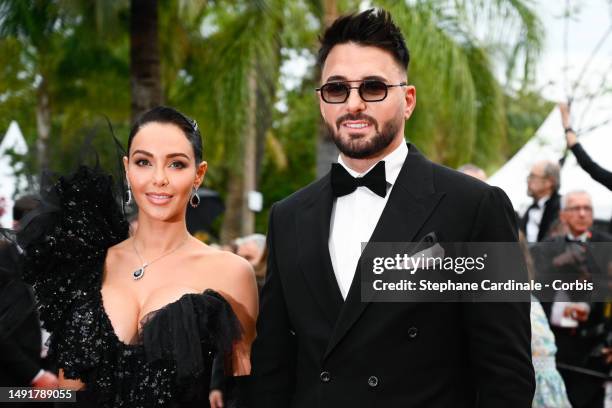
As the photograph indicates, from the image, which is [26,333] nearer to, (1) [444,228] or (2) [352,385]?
(2) [352,385]

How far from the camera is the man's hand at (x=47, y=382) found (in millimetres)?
3356

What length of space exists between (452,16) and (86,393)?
8.80 meters

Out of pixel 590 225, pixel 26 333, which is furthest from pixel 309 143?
pixel 26 333

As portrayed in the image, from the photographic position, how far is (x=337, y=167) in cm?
305

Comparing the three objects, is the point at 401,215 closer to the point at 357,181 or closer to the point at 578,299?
the point at 357,181

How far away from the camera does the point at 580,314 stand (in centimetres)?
629

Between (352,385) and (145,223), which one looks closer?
(352,385)

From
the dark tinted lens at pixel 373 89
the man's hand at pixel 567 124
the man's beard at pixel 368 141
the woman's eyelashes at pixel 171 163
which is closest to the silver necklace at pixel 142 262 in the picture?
the woman's eyelashes at pixel 171 163

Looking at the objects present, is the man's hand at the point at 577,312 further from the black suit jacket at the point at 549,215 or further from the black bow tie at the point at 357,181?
the black bow tie at the point at 357,181

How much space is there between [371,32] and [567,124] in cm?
395

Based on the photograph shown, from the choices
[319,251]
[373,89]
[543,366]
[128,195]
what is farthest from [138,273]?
[543,366]

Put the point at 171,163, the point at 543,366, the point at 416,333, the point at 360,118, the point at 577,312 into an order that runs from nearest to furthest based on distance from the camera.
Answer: the point at 416,333 < the point at 360,118 < the point at 171,163 < the point at 543,366 < the point at 577,312

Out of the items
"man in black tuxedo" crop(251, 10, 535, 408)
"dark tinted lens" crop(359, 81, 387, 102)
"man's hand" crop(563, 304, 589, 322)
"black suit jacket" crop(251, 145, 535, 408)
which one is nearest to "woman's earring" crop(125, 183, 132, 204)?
"man in black tuxedo" crop(251, 10, 535, 408)

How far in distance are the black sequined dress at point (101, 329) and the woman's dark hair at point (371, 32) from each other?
3.60 feet
